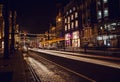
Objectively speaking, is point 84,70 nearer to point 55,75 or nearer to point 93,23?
point 55,75

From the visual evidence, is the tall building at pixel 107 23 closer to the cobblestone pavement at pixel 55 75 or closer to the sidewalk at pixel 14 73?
the sidewalk at pixel 14 73

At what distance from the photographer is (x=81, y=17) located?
Result: 8506 centimetres

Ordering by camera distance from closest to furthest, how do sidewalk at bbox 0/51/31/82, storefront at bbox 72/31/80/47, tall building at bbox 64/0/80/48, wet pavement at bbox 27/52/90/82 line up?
wet pavement at bbox 27/52/90/82, sidewalk at bbox 0/51/31/82, storefront at bbox 72/31/80/47, tall building at bbox 64/0/80/48

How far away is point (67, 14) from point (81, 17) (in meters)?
17.4

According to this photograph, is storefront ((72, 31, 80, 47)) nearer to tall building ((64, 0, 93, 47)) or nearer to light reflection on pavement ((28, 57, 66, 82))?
tall building ((64, 0, 93, 47))

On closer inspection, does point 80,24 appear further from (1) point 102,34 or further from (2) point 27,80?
(2) point 27,80

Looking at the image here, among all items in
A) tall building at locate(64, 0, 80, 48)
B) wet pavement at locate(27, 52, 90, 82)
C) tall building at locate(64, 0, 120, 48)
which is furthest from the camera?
tall building at locate(64, 0, 80, 48)

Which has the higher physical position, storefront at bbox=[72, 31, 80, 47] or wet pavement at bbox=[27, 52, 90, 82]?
storefront at bbox=[72, 31, 80, 47]

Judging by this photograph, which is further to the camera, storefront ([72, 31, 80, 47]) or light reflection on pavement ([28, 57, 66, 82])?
storefront ([72, 31, 80, 47])

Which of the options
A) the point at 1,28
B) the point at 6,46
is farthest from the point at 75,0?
the point at 6,46

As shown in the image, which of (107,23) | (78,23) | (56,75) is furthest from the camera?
(78,23)

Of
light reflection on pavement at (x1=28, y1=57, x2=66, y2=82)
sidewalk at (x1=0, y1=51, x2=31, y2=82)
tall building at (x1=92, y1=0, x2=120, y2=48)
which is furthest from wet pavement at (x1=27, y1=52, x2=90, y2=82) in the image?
tall building at (x1=92, y1=0, x2=120, y2=48)

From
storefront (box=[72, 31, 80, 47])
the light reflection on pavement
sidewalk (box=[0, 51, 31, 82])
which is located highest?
storefront (box=[72, 31, 80, 47])

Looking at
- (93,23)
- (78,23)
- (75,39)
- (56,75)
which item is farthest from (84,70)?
(78,23)
